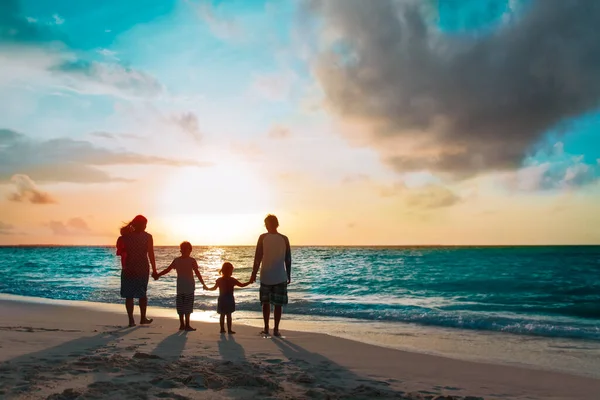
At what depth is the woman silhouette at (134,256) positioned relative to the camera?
8.72 metres

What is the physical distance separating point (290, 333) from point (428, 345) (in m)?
2.61

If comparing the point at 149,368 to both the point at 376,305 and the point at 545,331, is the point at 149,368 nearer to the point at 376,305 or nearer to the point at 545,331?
the point at 545,331

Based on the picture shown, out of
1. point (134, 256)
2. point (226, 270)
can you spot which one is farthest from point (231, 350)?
point (134, 256)

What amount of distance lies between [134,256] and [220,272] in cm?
172

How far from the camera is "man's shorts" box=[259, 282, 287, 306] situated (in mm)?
8180

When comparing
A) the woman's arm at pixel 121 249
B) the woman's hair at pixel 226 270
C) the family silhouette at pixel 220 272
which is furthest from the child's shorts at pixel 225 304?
the woman's arm at pixel 121 249

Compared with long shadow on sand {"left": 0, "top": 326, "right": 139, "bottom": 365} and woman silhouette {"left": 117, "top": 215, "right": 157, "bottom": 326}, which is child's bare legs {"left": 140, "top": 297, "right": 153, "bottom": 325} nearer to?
woman silhouette {"left": 117, "top": 215, "right": 157, "bottom": 326}

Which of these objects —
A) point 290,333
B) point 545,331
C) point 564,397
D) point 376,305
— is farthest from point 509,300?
point 564,397

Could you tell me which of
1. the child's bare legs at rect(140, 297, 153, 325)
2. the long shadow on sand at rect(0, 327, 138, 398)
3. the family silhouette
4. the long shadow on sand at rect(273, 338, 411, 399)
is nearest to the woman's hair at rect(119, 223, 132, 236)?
the family silhouette

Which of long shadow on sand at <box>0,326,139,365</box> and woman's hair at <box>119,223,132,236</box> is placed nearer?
long shadow on sand at <box>0,326,139,365</box>

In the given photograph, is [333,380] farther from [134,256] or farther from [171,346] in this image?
[134,256]

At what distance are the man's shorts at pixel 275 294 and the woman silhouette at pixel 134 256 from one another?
2.23m

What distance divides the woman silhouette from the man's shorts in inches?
87.9

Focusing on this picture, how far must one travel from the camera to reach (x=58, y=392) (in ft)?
13.2
